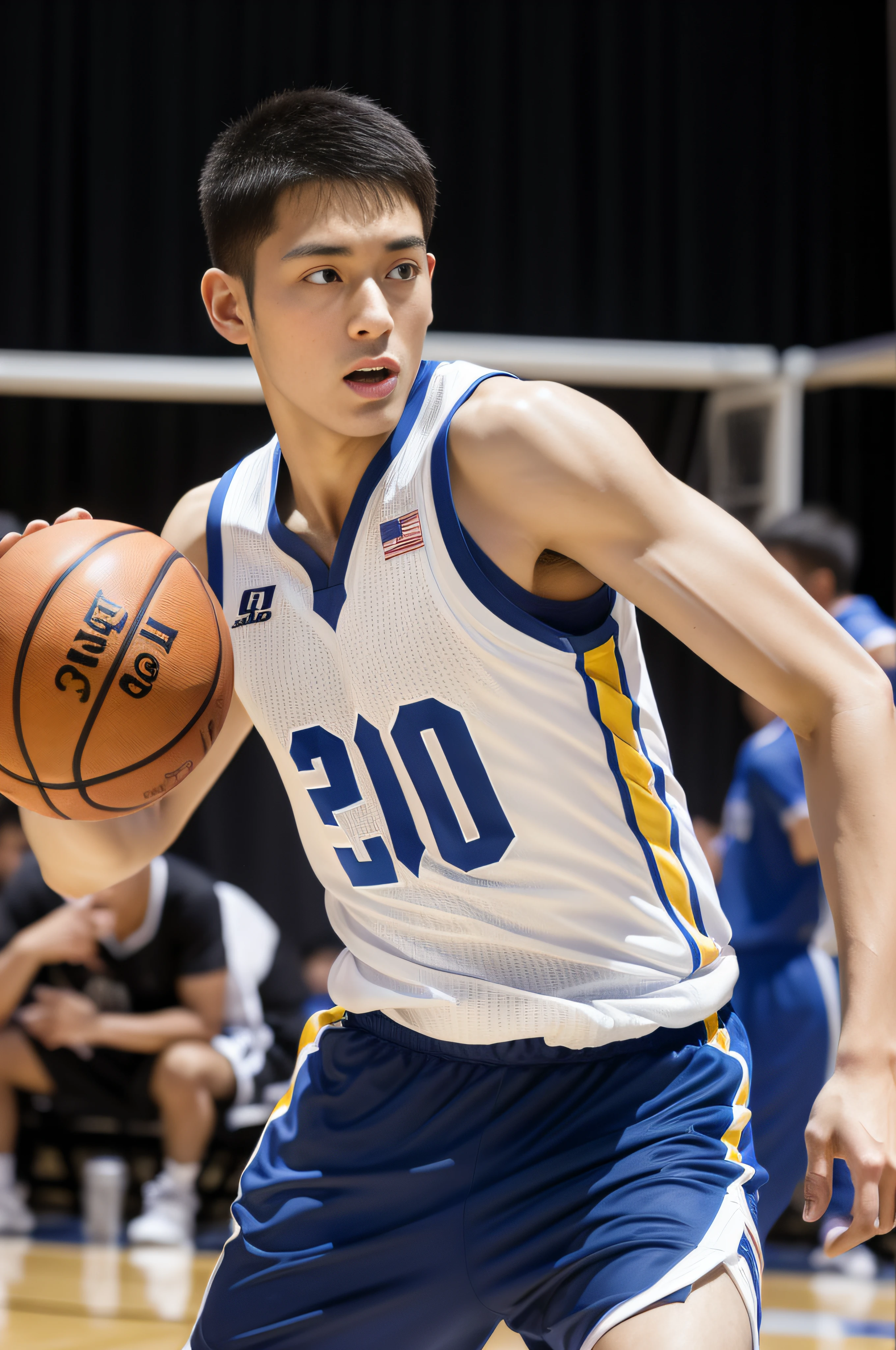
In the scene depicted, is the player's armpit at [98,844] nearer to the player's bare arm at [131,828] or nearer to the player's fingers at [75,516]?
the player's bare arm at [131,828]

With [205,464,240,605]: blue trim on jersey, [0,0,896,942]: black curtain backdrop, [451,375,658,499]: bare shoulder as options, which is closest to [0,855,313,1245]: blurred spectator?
[0,0,896,942]: black curtain backdrop

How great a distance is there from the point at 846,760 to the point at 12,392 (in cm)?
479

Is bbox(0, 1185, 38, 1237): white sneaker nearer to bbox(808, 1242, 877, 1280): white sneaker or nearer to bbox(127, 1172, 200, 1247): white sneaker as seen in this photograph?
bbox(127, 1172, 200, 1247): white sneaker

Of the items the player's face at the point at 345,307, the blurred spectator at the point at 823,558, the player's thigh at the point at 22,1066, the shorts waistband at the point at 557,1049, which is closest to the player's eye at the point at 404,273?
the player's face at the point at 345,307

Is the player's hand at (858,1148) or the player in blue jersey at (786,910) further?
the player in blue jersey at (786,910)

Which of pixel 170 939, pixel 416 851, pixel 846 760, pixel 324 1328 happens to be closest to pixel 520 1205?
pixel 324 1328

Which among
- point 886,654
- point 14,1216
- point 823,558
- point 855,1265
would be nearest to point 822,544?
point 823,558

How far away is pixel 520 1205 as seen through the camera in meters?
1.62

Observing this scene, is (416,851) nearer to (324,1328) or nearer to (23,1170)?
(324,1328)

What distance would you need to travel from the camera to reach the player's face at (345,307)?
68.5 inches

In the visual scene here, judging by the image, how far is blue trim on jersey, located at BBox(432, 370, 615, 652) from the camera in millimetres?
1641

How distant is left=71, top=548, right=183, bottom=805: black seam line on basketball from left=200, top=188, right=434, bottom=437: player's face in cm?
33

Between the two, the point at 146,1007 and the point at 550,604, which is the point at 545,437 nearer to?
the point at 550,604

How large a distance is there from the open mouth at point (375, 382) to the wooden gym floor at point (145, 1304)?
8.78 feet
